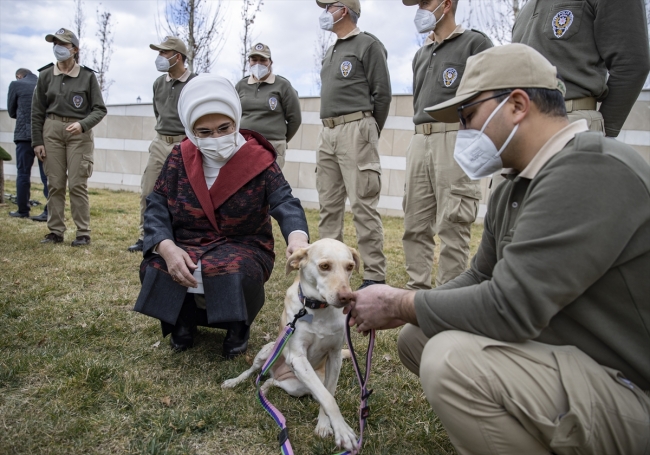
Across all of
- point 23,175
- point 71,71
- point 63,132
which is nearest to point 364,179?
point 63,132

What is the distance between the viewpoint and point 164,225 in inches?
135

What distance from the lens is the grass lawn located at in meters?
2.36

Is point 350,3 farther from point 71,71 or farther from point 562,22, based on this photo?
point 71,71

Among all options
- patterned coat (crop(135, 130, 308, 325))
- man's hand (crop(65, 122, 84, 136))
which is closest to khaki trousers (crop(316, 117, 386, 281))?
patterned coat (crop(135, 130, 308, 325))

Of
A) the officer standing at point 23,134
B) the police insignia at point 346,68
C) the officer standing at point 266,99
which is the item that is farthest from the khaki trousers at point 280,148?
the officer standing at point 23,134

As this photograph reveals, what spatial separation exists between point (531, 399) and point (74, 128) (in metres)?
6.75

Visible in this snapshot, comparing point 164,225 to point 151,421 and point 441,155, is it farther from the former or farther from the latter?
point 441,155

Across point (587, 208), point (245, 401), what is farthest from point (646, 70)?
point (245, 401)

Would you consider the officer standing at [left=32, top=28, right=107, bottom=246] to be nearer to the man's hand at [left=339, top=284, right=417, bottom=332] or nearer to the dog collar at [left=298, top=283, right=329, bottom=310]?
the dog collar at [left=298, top=283, right=329, bottom=310]

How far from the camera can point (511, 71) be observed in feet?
6.07

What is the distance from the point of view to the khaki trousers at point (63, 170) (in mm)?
6879

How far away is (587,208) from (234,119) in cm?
245

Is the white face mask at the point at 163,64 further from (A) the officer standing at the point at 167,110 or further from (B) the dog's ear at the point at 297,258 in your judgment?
(B) the dog's ear at the point at 297,258

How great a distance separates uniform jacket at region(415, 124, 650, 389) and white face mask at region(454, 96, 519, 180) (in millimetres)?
254
